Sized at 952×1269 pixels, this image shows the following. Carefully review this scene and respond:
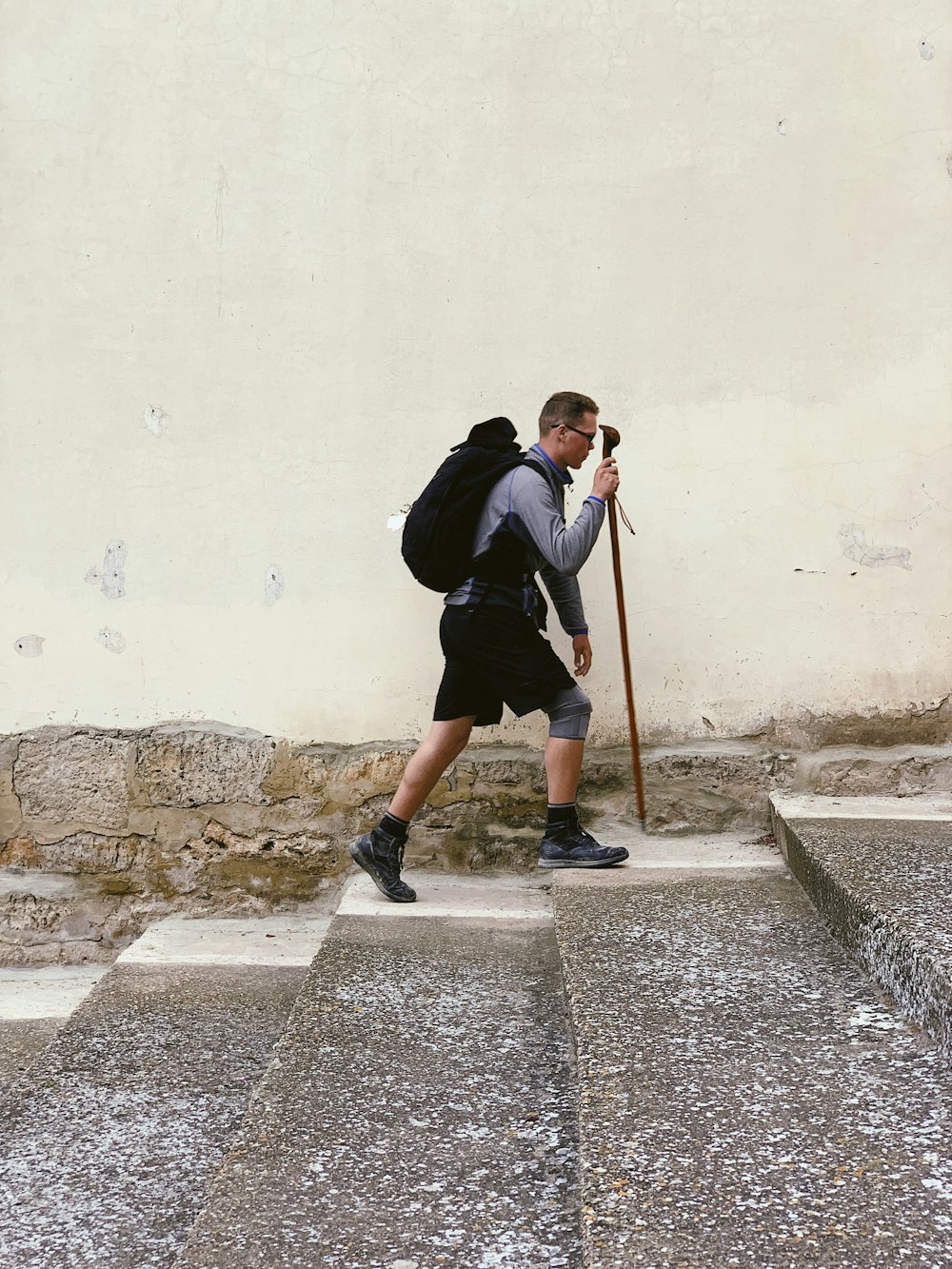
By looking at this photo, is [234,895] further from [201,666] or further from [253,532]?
[253,532]

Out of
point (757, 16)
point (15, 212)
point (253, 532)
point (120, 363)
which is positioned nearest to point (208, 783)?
point (253, 532)

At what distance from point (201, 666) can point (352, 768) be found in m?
0.61

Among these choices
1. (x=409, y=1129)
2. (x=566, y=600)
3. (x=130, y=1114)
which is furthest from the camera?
(x=566, y=600)

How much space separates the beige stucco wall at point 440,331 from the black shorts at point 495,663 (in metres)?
0.38

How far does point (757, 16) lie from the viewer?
362cm

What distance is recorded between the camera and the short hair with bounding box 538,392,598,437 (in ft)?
10.8

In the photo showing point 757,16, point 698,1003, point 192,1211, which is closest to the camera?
point 192,1211

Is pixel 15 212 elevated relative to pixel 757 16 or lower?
lower

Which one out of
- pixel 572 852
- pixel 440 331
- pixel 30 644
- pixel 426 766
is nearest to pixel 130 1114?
pixel 426 766

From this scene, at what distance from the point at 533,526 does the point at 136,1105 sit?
5.77ft

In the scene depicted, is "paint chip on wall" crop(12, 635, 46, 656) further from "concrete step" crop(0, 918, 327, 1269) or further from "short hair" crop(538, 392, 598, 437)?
"short hair" crop(538, 392, 598, 437)

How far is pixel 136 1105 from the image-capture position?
7.76 ft

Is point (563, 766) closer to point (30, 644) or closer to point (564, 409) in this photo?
point (564, 409)

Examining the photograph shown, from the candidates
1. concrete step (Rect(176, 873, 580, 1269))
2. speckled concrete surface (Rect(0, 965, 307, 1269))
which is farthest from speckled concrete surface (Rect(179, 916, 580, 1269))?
speckled concrete surface (Rect(0, 965, 307, 1269))
